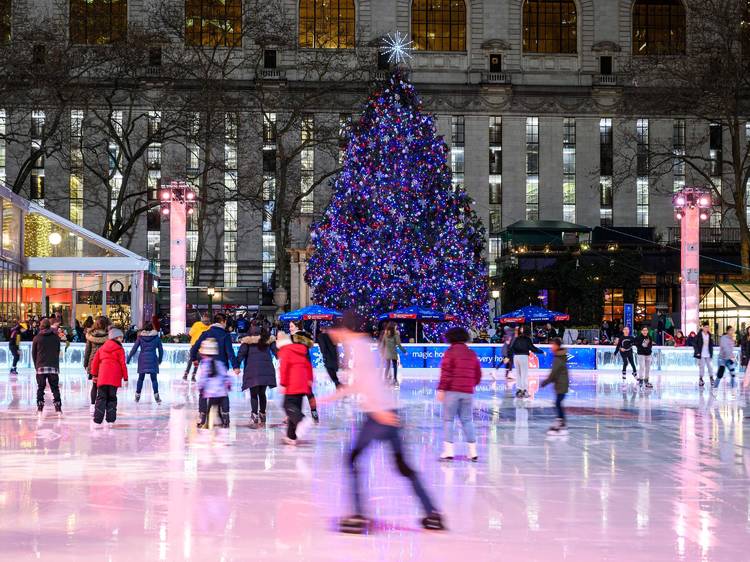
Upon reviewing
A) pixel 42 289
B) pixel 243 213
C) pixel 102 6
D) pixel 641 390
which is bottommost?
pixel 641 390

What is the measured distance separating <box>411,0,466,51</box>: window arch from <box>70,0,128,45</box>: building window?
18911 millimetres

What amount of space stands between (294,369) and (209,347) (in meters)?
1.40

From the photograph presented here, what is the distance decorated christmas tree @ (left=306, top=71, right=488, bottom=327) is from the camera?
38.0 meters

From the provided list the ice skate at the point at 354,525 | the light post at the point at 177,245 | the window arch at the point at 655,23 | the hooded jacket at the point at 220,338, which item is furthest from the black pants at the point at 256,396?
the window arch at the point at 655,23

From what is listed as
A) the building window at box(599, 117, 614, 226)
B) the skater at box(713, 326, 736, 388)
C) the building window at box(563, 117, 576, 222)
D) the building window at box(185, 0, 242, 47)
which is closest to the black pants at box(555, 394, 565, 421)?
the skater at box(713, 326, 736, 388)

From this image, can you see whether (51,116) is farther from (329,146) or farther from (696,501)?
(696,501)

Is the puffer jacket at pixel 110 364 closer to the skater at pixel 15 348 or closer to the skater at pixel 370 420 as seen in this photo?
the skater at pixel 370 420

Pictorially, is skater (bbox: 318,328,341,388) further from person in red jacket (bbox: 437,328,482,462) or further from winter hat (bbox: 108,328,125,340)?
person in red jacket (bbox: 437,328,482,462)

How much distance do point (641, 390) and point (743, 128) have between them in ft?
188

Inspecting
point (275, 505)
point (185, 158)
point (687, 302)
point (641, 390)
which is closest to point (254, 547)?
point (275, 505)

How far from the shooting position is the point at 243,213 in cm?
7412

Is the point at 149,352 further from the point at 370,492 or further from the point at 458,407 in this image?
the point at 370,492

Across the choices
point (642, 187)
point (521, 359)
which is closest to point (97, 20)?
point (642, 187)

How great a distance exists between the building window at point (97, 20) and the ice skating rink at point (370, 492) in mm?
44973
